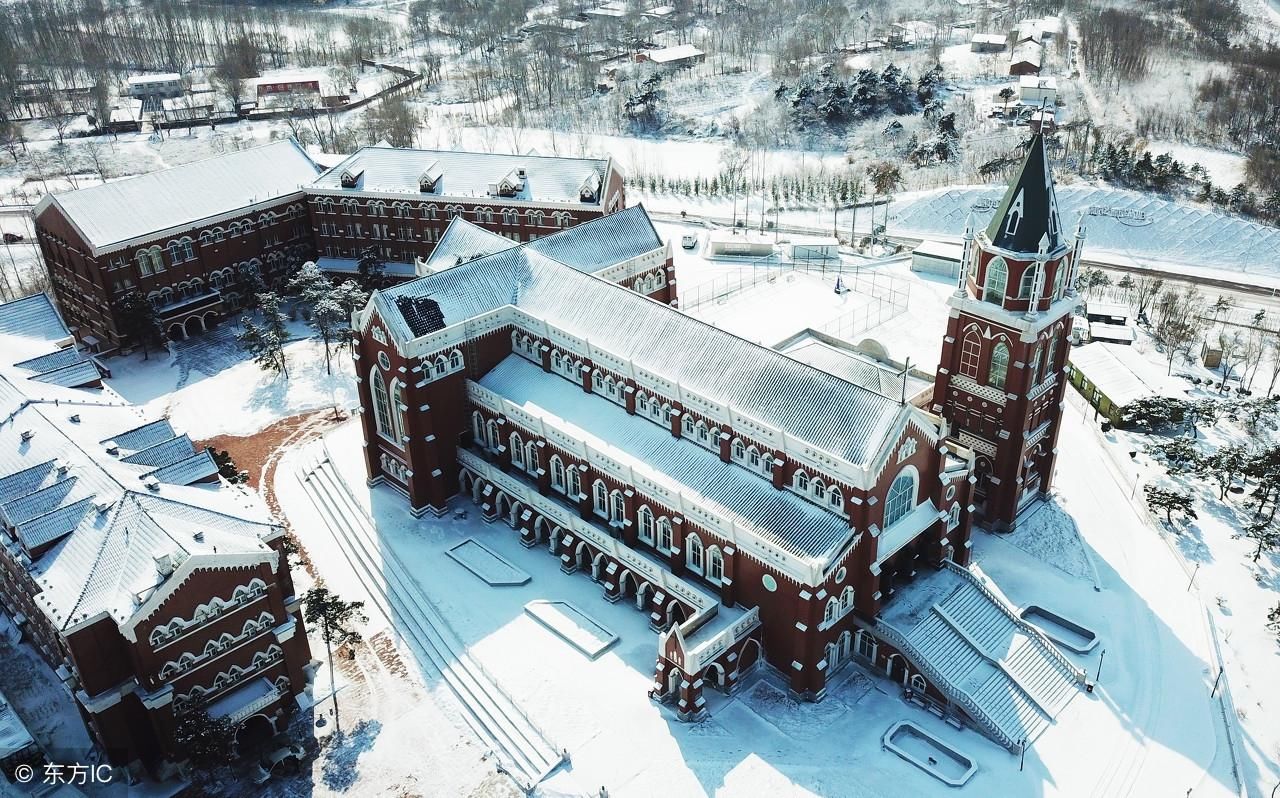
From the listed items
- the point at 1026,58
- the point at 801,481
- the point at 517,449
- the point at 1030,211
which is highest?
the point at 1030,211

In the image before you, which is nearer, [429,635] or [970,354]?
[429,635]

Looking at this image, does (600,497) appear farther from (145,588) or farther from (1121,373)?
(1121,373)

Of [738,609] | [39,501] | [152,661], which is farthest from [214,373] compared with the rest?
[738,609]

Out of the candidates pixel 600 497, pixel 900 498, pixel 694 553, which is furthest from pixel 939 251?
pixel 694 553

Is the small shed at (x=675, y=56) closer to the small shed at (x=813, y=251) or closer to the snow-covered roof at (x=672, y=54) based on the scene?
the snow-covered roof at (x=672, y=54)

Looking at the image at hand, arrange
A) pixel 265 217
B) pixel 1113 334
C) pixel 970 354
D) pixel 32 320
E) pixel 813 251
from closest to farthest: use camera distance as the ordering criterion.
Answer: pixel 970 354 < pixel 32 320 < pixel 1113 334 < pixel 265 217 < pixel 813 251

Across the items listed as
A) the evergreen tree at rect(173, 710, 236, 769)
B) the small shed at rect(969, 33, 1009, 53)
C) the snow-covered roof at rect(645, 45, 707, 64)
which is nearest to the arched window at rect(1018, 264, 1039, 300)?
the evergreen tree at rect(173, 710, 236, 769)

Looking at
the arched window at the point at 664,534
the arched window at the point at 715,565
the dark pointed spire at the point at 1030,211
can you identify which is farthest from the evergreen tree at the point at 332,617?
the dark pointed spire at the point at 1030,211
